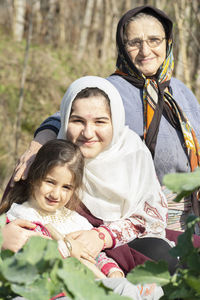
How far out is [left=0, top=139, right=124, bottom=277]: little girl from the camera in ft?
7.29

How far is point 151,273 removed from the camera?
968mm

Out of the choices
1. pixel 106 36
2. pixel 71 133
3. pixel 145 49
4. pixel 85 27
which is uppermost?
pixel 145 49

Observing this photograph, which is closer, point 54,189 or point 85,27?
point 54,189

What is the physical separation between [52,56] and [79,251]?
714 centimetres

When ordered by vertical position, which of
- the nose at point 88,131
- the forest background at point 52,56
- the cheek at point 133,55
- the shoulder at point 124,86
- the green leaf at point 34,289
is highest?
the cheek at point 133,55

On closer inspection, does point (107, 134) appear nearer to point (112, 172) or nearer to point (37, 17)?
point (112, 172)

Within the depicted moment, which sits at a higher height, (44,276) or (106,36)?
(44,276)

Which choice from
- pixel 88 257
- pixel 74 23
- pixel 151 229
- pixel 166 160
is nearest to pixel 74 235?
pixel 88 257

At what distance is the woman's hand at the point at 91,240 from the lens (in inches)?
86.0

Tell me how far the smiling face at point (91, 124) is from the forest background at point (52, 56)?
2663mm

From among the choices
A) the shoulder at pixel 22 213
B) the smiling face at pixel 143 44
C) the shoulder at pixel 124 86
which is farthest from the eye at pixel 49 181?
the smiling face at pixel 143 44

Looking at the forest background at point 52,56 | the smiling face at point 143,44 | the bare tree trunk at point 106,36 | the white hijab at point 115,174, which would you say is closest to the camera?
the white hijab at point 115,174

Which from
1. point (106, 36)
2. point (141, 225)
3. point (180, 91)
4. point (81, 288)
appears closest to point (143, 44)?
point (180, 91)

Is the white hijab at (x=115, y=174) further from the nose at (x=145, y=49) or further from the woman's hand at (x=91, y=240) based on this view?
the nose at (x=145, y=49)
